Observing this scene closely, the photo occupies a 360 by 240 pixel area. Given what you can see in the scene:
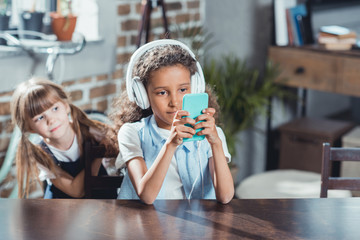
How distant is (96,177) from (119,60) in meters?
1.25

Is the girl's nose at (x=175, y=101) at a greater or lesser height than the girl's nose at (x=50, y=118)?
greater

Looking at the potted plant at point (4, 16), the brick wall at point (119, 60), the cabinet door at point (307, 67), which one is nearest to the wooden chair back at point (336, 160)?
the brick wall at point (119, 60)

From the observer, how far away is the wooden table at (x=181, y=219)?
116 cm

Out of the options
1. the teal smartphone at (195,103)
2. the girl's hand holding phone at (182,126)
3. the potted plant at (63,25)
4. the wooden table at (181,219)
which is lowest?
the wooden table at (181,219)

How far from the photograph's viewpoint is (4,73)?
228cm

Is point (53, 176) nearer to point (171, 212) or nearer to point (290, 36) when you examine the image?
point (171, 212)

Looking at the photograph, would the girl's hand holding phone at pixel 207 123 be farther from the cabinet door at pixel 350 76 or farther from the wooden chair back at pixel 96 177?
the cabinet door at pixel 350 76

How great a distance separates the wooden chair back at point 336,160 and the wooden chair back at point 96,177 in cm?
67

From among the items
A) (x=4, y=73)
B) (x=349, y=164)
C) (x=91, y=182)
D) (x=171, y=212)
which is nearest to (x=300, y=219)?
(x=171, y=212)

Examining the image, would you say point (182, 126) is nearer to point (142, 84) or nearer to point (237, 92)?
point (142, 84)

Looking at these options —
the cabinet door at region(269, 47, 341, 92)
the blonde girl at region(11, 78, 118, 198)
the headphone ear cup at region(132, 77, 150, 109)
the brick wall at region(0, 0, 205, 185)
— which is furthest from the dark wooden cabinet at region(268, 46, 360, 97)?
the headphone ear cup at region(132, 77, 150, 109)

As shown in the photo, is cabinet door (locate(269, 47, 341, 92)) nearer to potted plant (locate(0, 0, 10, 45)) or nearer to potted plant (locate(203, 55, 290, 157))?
potted plant (locate(203, 55, 290, 157))

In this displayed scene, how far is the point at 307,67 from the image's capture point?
3.37 m

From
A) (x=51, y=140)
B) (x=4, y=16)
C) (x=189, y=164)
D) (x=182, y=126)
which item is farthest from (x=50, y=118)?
(x=4, y=16)
